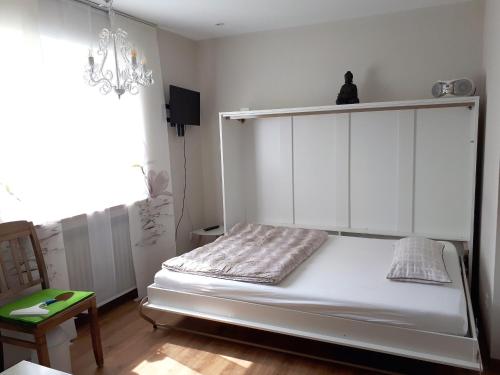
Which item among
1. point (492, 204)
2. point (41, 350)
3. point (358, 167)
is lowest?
point (41, 350)

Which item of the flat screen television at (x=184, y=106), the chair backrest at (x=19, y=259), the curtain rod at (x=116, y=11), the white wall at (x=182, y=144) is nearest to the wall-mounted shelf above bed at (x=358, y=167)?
the flat screen television at (x=184, y=106)

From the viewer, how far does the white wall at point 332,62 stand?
3.30 meters

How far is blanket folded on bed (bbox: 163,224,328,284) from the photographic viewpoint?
2.59 m

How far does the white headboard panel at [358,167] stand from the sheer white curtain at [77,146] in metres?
0.87

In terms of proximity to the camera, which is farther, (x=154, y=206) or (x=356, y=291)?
(x=154, y=206)

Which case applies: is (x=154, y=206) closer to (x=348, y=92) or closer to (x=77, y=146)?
(x=77, y=146)

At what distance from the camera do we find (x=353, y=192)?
3719 millimetres

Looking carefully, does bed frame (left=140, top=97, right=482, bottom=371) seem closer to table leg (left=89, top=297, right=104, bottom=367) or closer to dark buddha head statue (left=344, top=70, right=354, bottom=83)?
dark buddha head statue (left=344, top=70, right=354, bottom=83)

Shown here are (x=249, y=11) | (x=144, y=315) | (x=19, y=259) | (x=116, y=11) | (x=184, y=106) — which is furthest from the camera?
(x=184, y=106)

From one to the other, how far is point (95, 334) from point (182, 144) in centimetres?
220

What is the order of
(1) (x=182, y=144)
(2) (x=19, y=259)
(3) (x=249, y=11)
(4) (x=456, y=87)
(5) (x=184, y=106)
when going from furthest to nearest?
(1) (x=182, y=144), (5) (x=184, y=106), (3) (x=249, y=11), (4) (x=456, y=87), (2) (x=19, y=259)

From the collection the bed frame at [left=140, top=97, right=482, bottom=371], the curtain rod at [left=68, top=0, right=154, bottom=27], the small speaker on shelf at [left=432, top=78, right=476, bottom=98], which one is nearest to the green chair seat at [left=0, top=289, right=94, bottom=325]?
the bed frame at [left=140, top=97, right=482, bottom=371]

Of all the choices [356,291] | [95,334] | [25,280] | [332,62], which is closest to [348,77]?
[332,62]

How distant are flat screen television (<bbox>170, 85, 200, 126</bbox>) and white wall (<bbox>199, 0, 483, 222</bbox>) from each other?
0.94 ft
